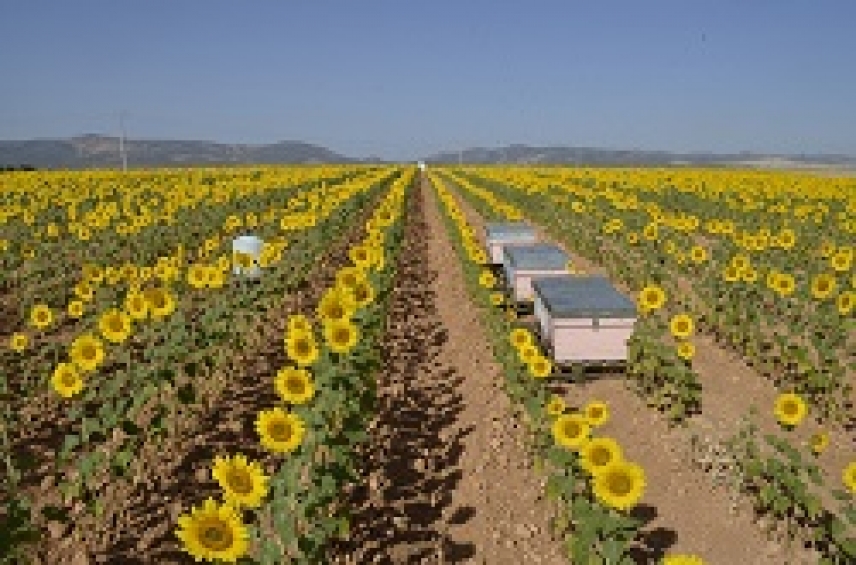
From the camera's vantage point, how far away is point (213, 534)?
413cm

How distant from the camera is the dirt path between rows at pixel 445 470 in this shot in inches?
243

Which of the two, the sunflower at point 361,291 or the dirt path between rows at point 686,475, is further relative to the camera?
the sunflower at point 361,291

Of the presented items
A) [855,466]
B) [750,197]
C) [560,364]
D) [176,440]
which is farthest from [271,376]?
[750,197]

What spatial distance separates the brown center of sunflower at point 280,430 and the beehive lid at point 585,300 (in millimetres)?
4235

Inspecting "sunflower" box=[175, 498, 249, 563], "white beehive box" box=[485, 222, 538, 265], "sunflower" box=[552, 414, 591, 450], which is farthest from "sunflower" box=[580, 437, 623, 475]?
"white beehive box" box=[485, 222, 538, 265]

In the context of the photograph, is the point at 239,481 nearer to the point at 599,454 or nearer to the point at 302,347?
the point at 599,454

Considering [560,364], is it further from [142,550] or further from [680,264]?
[680,264]

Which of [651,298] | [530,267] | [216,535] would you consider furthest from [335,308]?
[530,267]

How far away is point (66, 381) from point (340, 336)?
2497mm

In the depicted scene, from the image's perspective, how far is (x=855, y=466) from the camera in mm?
5527

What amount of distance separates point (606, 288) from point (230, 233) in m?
15.6

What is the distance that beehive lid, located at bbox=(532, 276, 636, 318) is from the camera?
9219 mm

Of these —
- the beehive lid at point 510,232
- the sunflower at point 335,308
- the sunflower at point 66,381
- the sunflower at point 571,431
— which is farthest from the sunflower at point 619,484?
the beehive lid at point 510,232

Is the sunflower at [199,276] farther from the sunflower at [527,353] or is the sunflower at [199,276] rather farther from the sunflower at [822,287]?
the sunflower at [822,287]
